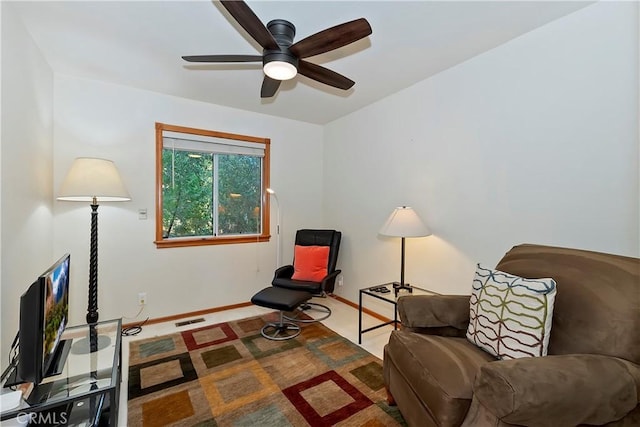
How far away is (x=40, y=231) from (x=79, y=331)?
3.11ft

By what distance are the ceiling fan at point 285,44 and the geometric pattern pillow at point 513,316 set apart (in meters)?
1.53

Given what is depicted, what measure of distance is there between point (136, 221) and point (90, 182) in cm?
82

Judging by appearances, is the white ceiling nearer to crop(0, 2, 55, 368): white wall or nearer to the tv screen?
crop(0, 2, 55, 368): white wall

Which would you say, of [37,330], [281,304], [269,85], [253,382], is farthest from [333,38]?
[253,382]

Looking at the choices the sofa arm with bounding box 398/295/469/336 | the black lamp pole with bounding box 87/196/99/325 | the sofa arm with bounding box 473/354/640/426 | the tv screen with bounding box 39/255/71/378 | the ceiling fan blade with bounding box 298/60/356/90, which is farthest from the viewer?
→ the black lamp pole with bounding box 87/196/99/325

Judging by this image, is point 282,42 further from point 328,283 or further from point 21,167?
point 328,283

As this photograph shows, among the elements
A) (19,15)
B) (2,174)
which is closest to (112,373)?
(2,174)

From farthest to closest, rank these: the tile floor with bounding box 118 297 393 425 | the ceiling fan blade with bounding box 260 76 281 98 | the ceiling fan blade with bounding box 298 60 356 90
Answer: the tile floor with bounding box 118 297 393 425 → the ceiling fan blade with bounding box 260 76 281 98 → the ceiling fan blade with bounding box 298 60 356 90

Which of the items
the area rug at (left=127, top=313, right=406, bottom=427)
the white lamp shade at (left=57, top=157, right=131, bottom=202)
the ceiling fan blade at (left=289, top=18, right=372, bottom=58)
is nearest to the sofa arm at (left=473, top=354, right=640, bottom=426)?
the area rug at (left=127, top=313, right=406, bottom=427)

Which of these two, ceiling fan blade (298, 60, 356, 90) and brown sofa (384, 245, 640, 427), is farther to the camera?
ceiling fan blade (298, 60, 356, 90)

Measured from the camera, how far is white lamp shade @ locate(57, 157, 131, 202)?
234 centimetres

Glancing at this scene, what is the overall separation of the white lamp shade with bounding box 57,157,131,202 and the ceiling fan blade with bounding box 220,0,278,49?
1739 mm

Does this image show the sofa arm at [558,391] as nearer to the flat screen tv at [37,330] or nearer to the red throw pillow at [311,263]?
the flat screen tv at [37,330]

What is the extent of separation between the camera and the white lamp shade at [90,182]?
2.34 metres
